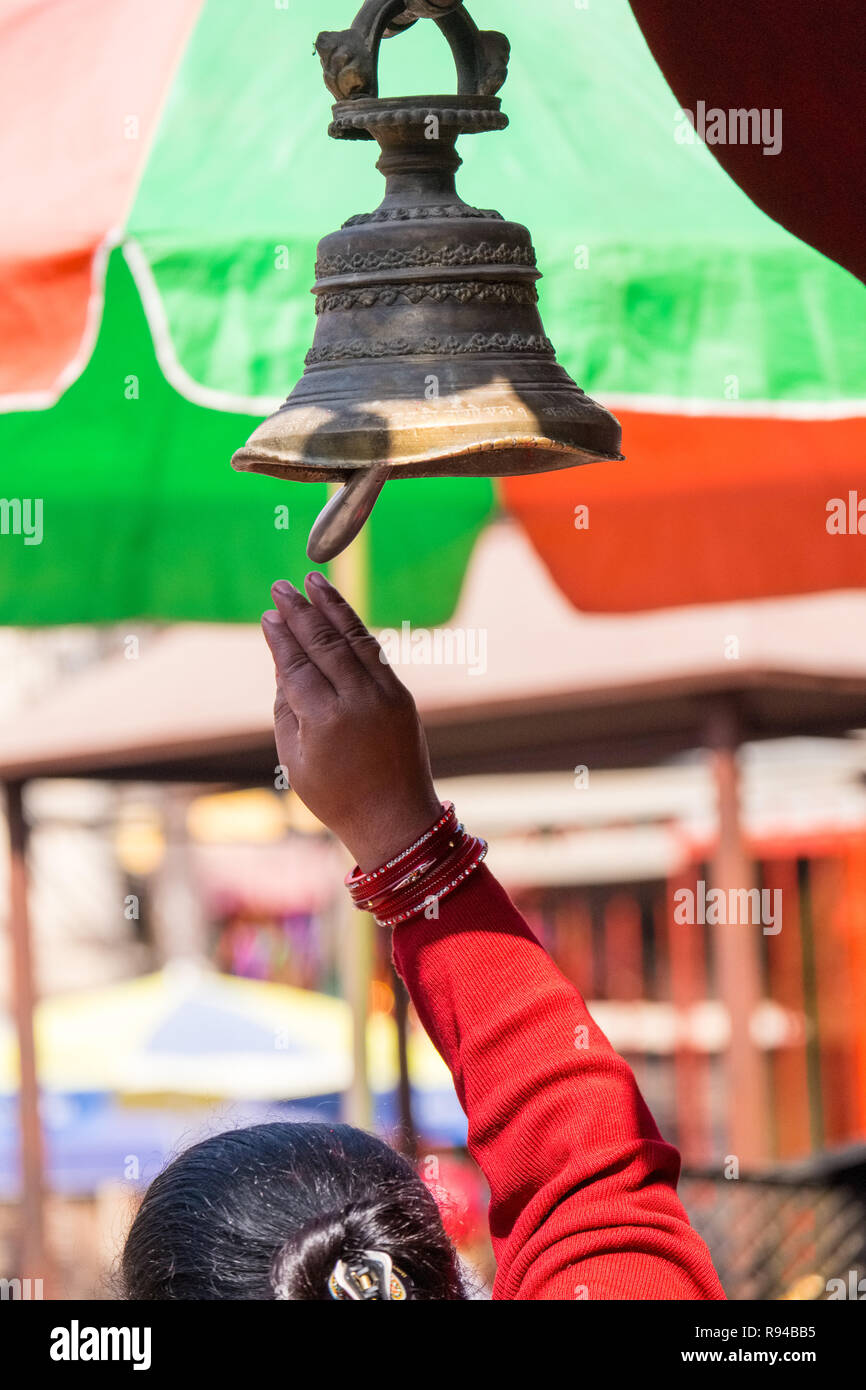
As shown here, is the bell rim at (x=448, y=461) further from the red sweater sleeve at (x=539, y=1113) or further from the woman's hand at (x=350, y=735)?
the red sweater sleeve at (x=539, y=1113)

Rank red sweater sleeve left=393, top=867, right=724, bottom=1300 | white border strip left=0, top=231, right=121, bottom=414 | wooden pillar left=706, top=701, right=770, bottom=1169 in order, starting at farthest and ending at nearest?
wooden pillar left=706, top=701, right=770, bottom=1169 < white border strip left=0, top=231, right=121, bottom=414 < red sweater sleeve left=393, top=867, right=724, bottom=1300

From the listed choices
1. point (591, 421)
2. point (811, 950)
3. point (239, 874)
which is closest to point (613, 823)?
point (811, 950)

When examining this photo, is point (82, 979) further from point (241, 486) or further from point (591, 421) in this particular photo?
point (591, 421)

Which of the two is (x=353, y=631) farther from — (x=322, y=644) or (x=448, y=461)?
(x=448, y=461)

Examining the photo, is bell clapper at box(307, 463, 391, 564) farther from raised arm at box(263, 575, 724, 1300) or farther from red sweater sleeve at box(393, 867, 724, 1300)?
red sweater sleeve at box(393, 867, 724, 1300)

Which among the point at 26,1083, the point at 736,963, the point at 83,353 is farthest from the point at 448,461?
the point at 26,1083

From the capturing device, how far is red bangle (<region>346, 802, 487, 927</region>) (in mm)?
1247

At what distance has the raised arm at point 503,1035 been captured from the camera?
1.14m

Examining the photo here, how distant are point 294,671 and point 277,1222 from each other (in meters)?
0.42

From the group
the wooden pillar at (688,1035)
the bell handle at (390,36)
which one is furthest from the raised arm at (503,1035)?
the wooden pillar at (688,1035)

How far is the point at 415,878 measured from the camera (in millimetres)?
1245

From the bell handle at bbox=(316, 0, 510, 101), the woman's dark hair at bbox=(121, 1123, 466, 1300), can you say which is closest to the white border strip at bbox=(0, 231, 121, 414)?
the bell handle at bbox=(316, 0, 510, 101)

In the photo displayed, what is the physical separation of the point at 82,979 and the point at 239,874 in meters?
2.61

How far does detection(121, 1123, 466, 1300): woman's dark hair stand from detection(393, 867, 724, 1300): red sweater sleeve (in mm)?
66
